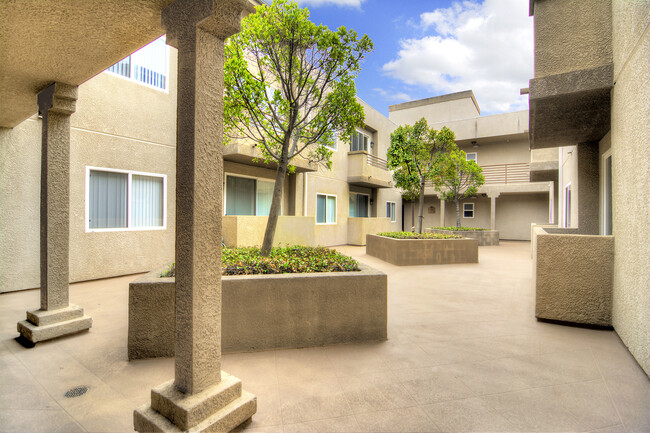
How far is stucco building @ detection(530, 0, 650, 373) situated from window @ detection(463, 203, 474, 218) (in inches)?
657

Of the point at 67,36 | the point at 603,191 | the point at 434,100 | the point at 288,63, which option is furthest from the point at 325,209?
the point at 434,100

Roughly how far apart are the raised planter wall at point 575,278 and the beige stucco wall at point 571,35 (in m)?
2.61

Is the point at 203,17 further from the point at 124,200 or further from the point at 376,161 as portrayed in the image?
the point at 376,161

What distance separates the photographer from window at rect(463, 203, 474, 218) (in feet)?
73.2

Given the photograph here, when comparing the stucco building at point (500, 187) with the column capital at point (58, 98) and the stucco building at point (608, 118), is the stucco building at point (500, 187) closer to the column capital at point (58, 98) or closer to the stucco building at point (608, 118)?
the stucco building at point (608, 118)

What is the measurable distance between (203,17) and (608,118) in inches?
257

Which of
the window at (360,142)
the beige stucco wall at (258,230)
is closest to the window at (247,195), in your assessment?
the beige stucco wall at (258,230)

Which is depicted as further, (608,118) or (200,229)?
(608,118)

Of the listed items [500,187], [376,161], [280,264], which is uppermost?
[376,161]

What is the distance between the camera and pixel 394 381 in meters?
3.04

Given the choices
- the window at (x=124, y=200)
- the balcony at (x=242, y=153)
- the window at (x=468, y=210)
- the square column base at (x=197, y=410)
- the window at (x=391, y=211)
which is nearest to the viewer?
the square column base at (x=197, y=410)

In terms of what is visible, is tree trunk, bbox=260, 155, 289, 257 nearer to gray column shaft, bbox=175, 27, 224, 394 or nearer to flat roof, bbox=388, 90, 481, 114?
gray column shaft, bbox=175, 27, 224, 394

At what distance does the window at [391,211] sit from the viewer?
782 inches

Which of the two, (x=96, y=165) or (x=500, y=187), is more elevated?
(x=500, y=187)
